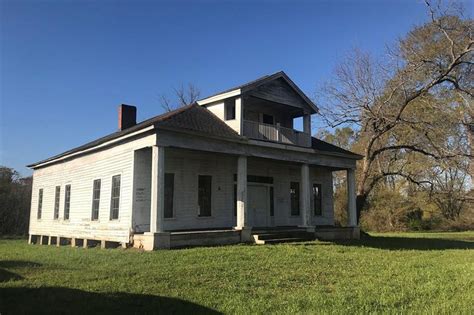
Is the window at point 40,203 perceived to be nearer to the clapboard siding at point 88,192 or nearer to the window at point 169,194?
the clapboard siding at point 88,192

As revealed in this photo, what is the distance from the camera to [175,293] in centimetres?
773

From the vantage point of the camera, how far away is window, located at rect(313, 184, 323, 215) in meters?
24.0

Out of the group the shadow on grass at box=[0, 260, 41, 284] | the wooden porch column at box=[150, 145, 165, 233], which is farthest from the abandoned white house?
the shadow on grass at box=[0, 260, 41, 284]

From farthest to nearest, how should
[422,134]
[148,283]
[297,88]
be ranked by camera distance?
[422,134], [297,88], [148,283]

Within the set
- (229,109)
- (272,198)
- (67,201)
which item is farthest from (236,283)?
(67,201)

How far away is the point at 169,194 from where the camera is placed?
57.7 feet

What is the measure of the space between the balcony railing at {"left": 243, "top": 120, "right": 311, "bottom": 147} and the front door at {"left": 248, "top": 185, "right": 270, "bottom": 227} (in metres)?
2.88

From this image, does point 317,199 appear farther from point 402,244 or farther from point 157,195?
point 157,195

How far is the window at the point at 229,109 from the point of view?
1914 centimetres

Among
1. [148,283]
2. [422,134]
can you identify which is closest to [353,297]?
[148,283]

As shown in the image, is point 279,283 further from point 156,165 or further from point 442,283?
point 156,165

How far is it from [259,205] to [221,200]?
2.58m

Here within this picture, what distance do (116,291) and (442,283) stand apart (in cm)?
670

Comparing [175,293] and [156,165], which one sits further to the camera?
[156,165]
